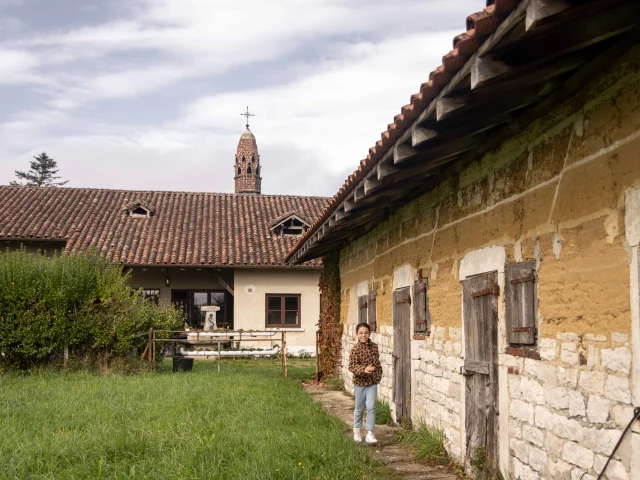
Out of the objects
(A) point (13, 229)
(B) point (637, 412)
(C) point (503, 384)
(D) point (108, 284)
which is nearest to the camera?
(B) point (637, 412)

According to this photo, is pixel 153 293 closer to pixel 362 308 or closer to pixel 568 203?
pixel 362 308

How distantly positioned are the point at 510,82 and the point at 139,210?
23752 mm

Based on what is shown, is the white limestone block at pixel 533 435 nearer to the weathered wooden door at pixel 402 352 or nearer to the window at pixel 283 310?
the weathered wooden door at pixel 402 352

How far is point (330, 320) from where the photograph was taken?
15.9m

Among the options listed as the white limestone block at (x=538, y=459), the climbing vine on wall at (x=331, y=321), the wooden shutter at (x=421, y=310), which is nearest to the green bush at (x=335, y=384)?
the climbing vine on wall at (x=331, y=321)

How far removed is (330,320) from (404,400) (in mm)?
6543

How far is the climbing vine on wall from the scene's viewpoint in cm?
1555

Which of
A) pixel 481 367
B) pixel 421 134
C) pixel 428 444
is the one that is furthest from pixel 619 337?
pixel 428 444

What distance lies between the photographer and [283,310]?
80.3ft

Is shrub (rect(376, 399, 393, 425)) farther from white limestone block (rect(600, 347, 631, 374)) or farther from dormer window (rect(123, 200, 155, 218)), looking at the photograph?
dormer window (rect(123, 200, 155, 218))

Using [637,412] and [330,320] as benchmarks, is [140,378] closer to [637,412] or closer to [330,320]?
[330,320]

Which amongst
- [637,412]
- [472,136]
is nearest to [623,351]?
[637,412]

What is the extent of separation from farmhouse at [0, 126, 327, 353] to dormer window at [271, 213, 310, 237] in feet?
0.12

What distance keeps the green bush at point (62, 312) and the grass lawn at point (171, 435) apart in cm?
305
